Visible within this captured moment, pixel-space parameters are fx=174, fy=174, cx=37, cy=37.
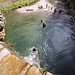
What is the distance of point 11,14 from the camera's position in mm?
62031

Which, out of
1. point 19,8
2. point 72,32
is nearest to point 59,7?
point 19,8

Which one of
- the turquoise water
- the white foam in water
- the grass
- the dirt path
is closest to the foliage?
the dirt path

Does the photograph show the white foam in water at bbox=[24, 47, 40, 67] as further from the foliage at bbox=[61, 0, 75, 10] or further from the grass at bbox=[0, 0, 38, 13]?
the foliage at bbox=[61, 0, 75, 10]

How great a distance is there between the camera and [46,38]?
4519cm

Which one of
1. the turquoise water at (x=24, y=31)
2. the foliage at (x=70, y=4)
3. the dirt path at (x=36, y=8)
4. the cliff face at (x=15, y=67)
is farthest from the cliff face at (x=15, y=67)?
the foliage at (x=70, y=4)

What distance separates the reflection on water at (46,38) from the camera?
3506 cm

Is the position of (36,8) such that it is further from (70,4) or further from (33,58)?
(33,58)

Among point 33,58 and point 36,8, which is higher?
point 33,58

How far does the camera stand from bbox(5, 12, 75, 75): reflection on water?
115 ft

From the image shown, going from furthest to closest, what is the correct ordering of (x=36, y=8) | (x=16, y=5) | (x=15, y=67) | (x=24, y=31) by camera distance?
(x=16, y=5), (x=36, y=8), (x=24, y=31), (x=15, y=67)

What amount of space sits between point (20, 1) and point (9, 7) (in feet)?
22.6

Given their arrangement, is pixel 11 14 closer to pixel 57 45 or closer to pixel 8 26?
pixel 8 26

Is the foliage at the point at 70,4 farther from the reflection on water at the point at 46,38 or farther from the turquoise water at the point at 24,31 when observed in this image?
the turquoise water at the point at 24,31

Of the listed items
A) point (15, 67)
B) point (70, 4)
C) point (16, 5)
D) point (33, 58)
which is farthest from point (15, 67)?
point (16, 5)
